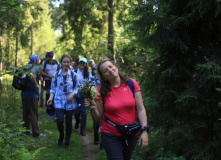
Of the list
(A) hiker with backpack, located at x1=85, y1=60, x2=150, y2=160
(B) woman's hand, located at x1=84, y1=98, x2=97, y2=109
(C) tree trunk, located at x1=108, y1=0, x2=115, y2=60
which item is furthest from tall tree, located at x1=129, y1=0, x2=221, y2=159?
(C) tree trunk, located at x1=108, y1=0, x2=115, y2=60

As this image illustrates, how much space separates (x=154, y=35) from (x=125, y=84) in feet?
6.06

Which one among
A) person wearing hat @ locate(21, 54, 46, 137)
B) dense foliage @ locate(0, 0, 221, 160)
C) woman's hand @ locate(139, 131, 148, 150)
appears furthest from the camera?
person wearing hat @ locate(21, 54, 46, 137)

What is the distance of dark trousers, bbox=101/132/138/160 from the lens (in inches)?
131

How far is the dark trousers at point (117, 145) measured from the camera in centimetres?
332

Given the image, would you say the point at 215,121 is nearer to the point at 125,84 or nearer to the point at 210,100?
the point at 210,100

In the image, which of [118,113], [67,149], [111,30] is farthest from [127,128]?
[111,30]

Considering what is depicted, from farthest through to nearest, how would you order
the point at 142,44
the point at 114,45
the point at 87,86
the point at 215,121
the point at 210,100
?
1. the point at 114,45
2. the point at 142,44
3. the point at 215,121
4. the point at 210,100
5. the point at 87,86

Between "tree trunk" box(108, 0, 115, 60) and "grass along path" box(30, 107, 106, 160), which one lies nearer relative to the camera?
"grass along path" box(30, 107, 106, 160)

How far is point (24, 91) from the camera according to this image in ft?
22.4

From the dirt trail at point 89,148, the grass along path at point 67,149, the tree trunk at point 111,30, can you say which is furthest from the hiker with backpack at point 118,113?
the tree trunk at point 111,30

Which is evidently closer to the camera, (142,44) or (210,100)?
(210,100)

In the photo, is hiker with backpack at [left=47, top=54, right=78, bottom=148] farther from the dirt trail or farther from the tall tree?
the tall tree

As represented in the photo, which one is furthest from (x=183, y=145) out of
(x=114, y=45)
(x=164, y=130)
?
(x=114, y=45)

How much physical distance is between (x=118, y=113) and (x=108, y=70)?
2.17ft
